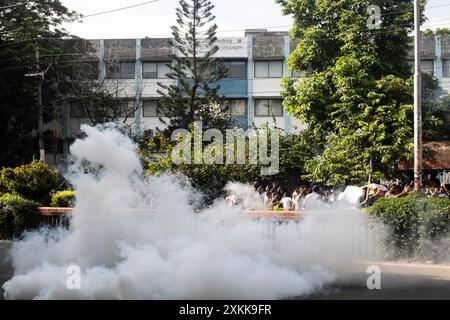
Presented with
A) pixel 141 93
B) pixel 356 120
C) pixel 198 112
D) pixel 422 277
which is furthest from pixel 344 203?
pixel 141 93

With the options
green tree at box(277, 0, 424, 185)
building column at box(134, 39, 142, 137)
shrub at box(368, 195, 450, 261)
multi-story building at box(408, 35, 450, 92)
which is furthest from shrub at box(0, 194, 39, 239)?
multi-story building at box(408, 35, 450, 92)

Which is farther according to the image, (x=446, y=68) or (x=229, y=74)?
(x=229, y=74)

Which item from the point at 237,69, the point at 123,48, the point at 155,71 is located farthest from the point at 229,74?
the point at 123,48

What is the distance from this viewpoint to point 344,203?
15.4m

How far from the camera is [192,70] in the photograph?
40.4 metres

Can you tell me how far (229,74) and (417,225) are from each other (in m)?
31.9

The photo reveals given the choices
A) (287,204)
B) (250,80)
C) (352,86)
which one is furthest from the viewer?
(250,80)

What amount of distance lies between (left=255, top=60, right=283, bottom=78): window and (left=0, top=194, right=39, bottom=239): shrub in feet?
92.2

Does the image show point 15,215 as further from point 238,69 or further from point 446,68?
point 446,68

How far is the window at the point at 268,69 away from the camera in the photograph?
4328 cm

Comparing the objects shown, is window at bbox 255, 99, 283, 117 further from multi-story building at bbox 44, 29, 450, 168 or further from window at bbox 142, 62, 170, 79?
window at bbox 142, 62, 170, 79

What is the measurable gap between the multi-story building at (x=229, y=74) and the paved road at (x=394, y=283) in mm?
30698

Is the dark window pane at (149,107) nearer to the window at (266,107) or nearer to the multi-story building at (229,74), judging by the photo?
the multi-story building at (229,74)
